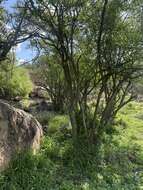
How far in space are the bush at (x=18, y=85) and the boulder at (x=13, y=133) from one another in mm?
18754

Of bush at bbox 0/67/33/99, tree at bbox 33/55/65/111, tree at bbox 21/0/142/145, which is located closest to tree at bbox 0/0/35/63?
tree at bbox 21/0/142/145

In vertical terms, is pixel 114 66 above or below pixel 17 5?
below

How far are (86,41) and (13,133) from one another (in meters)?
3.91

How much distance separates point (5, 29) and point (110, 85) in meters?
4.68

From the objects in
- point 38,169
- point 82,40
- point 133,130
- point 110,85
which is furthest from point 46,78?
point 38,169

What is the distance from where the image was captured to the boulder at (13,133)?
8.78 meters

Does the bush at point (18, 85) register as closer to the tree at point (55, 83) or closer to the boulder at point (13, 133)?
the tree at point (55, 83)

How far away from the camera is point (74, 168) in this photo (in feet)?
34.0

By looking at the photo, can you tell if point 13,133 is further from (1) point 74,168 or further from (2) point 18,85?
(2) point 18,85

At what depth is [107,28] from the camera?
11.1 meters

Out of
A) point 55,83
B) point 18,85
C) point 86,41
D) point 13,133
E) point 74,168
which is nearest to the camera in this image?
point 13,133

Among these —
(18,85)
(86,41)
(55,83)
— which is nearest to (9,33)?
(86,41)

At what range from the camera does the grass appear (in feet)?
28.4

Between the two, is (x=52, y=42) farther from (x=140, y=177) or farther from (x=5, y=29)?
(x=140, y=177)
